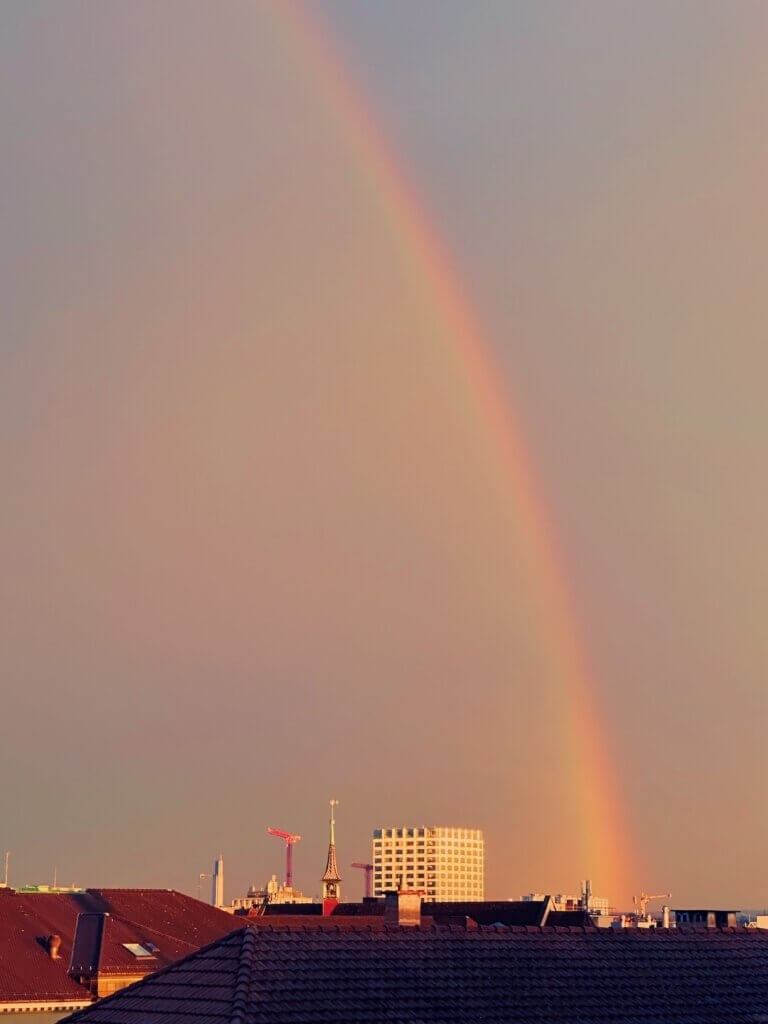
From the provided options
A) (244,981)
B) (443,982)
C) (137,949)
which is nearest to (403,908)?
(443,982)

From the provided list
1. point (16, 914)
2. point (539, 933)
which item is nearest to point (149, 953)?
point (16, 914)

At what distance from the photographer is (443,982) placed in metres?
43.7

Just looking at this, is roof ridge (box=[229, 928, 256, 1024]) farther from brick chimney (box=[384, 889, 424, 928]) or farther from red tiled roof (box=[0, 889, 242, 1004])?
red tiled roof (box=[0, 889, 242, 1004])

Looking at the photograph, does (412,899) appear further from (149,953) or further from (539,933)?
(149,953)

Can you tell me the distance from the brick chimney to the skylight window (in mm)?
26932

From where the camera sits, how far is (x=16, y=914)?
8169 centimetres

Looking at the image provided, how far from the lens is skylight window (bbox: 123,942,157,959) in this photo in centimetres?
8069

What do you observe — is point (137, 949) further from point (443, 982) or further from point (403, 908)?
point (443, 982)

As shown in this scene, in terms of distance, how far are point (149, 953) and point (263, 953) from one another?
40.7 meters

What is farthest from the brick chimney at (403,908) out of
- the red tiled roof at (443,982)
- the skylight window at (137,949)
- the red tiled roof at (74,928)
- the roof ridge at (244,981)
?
the skylight window at (137,949)

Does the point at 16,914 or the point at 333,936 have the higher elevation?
the point at 16,914

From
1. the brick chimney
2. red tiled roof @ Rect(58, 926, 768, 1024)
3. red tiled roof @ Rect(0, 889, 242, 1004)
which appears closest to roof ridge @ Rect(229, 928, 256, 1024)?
red tiled roof @ Rect(58, 926, 768, 1024)

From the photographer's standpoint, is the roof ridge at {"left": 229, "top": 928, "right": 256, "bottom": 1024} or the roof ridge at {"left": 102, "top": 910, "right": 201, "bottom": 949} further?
the roof ridge at {"left": 102, "top": 910, "right": 201, "bottom": 949}

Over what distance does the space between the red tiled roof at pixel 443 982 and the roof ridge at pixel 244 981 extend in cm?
4
